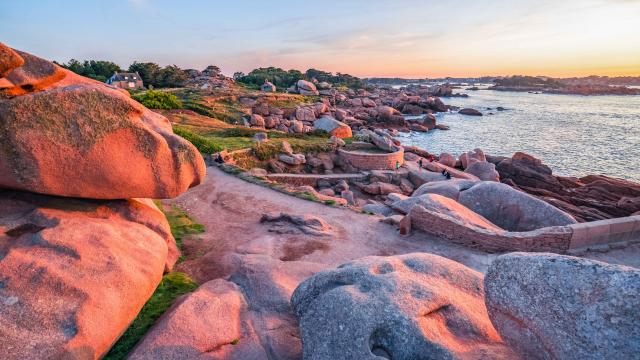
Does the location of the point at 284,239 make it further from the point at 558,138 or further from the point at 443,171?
the point at 558,138

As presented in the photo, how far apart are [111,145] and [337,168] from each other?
18818 millimetres

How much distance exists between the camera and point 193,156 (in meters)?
7.95

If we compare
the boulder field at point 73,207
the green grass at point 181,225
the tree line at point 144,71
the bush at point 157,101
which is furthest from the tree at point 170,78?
the boulder field at point 73,207

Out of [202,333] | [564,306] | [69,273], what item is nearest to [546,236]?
[564,306]

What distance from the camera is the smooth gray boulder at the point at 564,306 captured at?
3.36m

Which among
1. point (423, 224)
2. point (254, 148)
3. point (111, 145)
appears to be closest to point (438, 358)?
point (111, 145)

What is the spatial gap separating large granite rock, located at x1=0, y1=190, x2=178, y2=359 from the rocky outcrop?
20.3 m

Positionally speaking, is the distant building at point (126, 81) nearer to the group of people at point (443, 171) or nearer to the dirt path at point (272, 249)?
the group of people at point (443, 171)

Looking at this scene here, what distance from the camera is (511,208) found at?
560 inches

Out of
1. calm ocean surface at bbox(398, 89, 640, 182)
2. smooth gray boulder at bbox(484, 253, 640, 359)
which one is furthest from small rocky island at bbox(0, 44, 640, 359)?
calm ocean surface at bbox(398, 89, 640, 182)

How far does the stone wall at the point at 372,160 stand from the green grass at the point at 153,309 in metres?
17.2

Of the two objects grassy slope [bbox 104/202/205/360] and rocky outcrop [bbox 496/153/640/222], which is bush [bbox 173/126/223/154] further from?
rocky outcrop [bbox 496/153/640/222]

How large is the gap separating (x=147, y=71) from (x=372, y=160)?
53081 millimetres

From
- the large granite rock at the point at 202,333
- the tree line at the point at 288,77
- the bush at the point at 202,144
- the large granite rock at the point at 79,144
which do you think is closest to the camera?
the large granite rock at the point at 202,333
